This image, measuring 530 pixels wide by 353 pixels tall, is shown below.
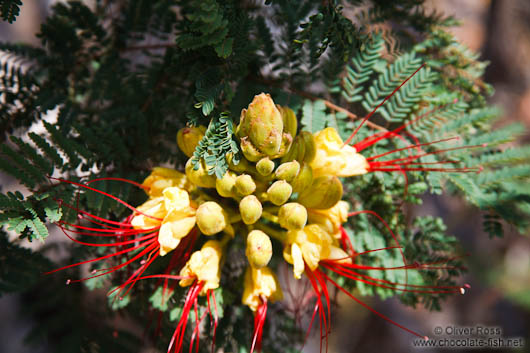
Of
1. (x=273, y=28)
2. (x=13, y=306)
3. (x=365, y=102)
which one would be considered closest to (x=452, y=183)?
(x=365, y=102)

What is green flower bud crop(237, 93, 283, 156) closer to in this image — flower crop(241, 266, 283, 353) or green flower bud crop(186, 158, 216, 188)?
green flower bud crop(186, 158, 216, 188)

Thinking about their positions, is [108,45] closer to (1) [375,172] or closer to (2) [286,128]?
(2) [286,128]

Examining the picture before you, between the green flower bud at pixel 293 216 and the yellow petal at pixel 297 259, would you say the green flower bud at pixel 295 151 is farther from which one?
the yellow petal at pixel 297 259

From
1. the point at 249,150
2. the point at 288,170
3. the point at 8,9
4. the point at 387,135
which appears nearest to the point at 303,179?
the point at 288,170

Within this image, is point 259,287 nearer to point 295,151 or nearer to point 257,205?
point 257,205

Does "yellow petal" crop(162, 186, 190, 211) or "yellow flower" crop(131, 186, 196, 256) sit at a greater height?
"yellow petal" crop(162, 186, 190, 211)

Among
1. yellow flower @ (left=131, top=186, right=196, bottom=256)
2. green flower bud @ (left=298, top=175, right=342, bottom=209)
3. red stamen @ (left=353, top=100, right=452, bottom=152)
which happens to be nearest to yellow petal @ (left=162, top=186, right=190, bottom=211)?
Result: yellow flower @ (left=131, top=186, right=196, bottom=256)

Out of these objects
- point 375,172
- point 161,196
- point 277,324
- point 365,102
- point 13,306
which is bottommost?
point 13,306
